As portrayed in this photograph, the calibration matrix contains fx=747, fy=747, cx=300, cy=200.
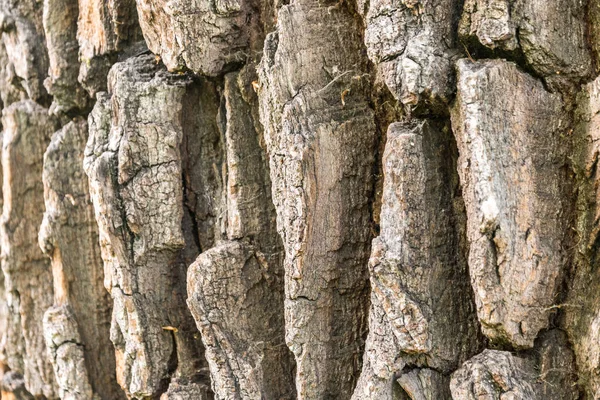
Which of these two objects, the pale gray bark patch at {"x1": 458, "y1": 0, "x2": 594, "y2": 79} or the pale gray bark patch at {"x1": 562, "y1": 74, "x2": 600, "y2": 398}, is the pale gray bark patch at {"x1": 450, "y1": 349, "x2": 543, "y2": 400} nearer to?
the pale gray bark patch at {"x1": 562, "y1": 74, "x2": 600, "y2": 398}

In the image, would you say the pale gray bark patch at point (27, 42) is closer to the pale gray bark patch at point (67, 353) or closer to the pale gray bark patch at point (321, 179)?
the pale gray bark patch at point (67, 353)

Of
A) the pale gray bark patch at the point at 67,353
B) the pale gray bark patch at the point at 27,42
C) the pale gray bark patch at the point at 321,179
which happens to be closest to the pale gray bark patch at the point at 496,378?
the pale gray bark patch at the point at 321,179

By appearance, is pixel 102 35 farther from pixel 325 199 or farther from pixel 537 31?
pixel 537 31

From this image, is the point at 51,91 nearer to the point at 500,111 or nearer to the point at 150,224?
the point at 150,224

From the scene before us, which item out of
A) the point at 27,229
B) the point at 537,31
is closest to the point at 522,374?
the point at 537,31

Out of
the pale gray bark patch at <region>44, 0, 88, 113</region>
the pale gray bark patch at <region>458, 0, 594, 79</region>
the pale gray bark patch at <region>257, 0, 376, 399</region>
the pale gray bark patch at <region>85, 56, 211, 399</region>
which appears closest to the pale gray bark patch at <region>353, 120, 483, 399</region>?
the pale gray bark patch at <region>257, 0, 376, 399</region>

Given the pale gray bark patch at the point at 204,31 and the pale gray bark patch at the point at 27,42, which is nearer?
the pale gray bark patch at the point at 204,31

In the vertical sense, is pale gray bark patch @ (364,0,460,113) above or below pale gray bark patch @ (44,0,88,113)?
below
